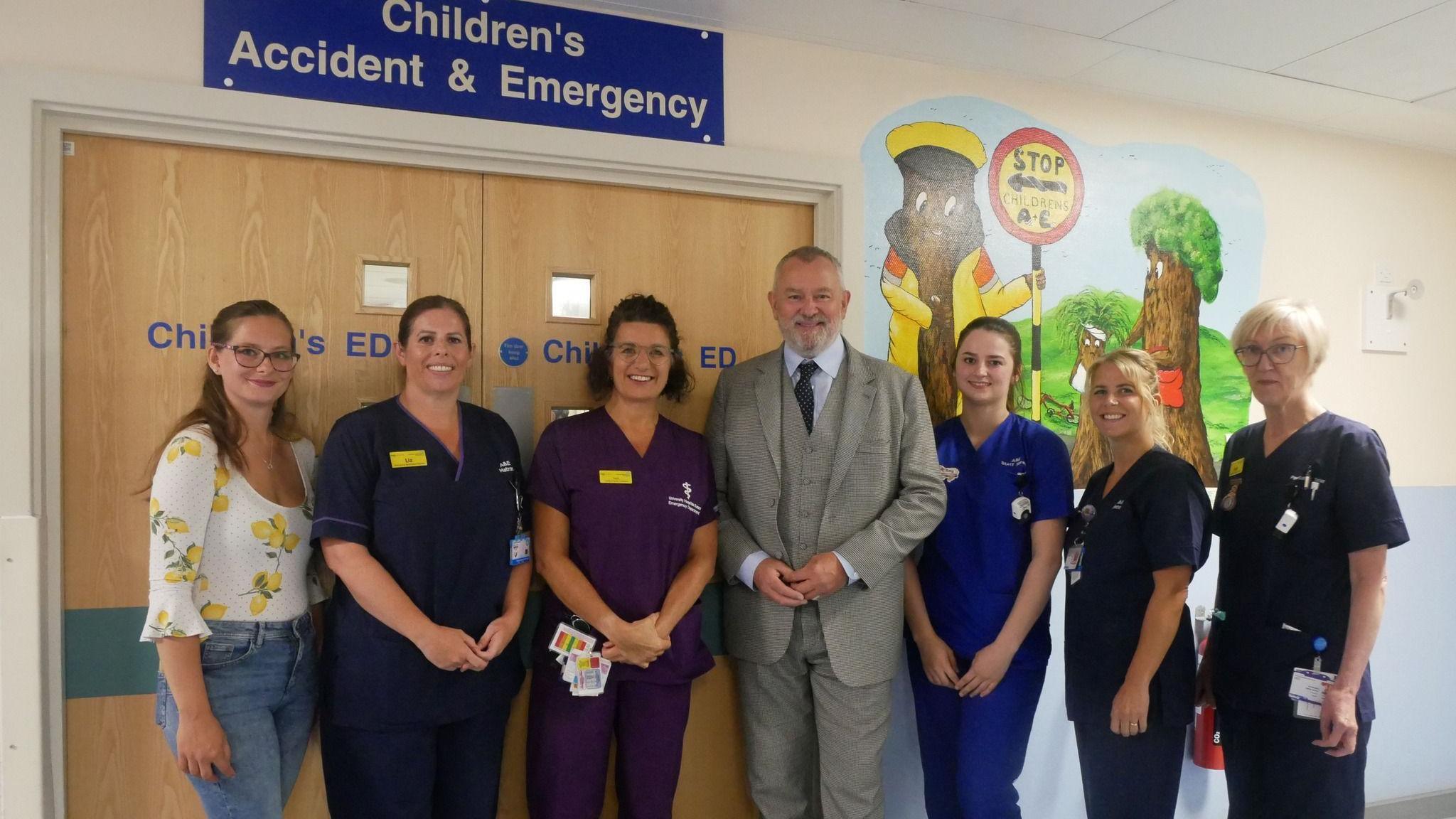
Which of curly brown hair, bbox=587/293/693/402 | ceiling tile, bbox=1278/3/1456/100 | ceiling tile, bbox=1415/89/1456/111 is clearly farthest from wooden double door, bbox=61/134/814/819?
ceiling tile, bbox=1415/89/1456/111

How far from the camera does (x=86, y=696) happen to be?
207cm

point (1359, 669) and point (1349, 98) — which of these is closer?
point (1359, 669)

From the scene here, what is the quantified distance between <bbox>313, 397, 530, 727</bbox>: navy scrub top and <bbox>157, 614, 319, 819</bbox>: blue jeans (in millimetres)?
85

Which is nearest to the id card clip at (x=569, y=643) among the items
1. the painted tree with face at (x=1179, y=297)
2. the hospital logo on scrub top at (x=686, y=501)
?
the hospital logo on scrub top at (x=686, y=501)

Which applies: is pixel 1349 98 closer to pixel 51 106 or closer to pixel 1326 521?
pixel 1326 521

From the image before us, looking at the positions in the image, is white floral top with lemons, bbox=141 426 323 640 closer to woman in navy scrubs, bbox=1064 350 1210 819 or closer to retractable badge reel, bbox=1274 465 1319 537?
woman in navy scrubs, bbox=1064 350 1210 819

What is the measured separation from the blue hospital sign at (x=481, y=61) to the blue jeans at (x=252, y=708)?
4.35ft

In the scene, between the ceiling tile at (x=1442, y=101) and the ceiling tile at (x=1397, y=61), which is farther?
the ceiling tile at (x=1442, y=101)

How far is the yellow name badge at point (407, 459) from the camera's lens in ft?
6.38

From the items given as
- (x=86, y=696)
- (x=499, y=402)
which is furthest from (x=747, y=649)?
(x=86, y=696)

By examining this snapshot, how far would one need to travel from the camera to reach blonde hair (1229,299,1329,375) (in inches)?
81.6

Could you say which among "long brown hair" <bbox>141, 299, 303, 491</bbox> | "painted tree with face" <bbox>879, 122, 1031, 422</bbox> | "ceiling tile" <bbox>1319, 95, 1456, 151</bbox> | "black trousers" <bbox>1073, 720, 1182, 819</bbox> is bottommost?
"black trousers" <bbox>1073, 720, 1182, 819</bbox>

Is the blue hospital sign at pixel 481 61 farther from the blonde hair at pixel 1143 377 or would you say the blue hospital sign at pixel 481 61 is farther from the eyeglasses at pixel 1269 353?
the eyeglasses at pixel 1269 353

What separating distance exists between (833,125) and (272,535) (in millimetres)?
1936
